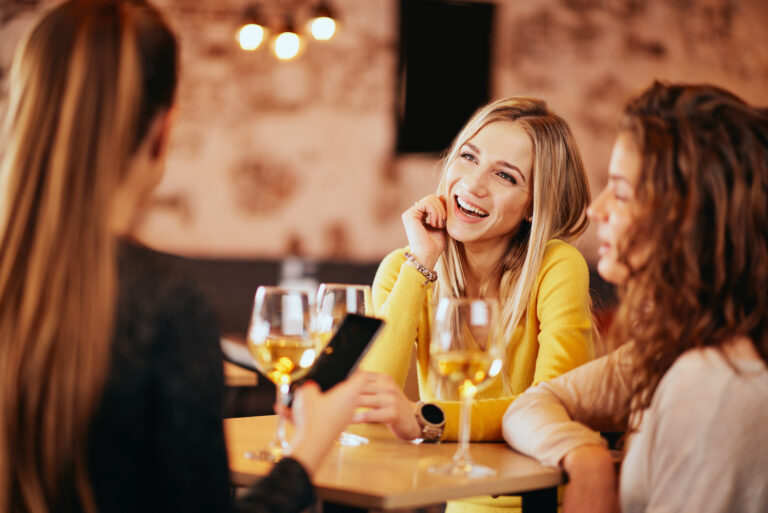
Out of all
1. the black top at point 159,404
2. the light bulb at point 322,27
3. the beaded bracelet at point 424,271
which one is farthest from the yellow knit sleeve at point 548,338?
the light bulb at point 322,27

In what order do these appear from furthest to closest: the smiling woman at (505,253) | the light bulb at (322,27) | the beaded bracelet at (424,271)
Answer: the light bulb at (322,27) < the beaded bracelet at (424,271) < the smiling woman at (505,253)

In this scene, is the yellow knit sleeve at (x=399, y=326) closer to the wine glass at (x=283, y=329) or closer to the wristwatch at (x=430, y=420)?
the wristwatch at (x=430, y=420)

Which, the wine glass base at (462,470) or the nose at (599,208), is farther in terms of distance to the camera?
the nose at (599,208)

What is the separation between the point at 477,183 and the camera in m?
2.21

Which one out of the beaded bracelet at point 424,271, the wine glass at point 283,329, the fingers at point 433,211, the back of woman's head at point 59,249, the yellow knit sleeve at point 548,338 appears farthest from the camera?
the fingers at point 433,211

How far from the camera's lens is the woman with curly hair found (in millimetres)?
1253

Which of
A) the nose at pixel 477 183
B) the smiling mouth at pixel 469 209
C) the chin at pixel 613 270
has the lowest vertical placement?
the chin at pixel 613 270

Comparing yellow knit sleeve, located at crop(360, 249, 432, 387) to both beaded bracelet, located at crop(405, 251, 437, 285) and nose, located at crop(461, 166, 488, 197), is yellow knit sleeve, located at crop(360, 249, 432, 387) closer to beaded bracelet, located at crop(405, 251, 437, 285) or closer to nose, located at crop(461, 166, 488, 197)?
beaded bracelet, located at crop(405, 251, 437, 285)

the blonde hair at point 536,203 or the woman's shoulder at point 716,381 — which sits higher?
the blonde hair at point 536,203

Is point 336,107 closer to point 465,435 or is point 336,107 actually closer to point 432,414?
point 432,414

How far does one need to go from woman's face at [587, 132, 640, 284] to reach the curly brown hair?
0.03 m

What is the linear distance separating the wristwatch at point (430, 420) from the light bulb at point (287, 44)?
12.0ft

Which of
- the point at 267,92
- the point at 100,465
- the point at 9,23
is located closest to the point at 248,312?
the point at 267,92

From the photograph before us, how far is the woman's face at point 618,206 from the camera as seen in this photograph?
1.42 m
